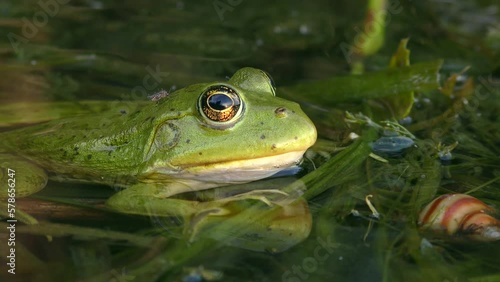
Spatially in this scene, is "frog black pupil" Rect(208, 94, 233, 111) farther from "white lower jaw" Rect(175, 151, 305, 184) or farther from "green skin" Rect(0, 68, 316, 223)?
"white lower jaw" Rect(175, 151, 305, 184)

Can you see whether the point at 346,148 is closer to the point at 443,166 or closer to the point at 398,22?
the point at 443,166

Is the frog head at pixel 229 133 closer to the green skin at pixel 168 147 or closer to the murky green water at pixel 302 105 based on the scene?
the green skin at pixel 168 147

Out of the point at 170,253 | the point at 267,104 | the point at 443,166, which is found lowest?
the point at 443,166

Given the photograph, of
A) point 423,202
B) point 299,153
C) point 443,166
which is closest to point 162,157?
point 299,153

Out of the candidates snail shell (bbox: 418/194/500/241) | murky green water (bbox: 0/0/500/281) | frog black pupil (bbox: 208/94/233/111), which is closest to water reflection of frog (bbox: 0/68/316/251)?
frog black pupil (bbox: 208/94/233/111)

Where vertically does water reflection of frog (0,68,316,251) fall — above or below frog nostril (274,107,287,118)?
below

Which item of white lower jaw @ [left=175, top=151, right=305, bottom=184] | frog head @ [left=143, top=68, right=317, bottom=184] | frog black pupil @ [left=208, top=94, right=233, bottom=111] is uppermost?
frog black pupil @ [left=208, top=94, right=233, bottom=111]
